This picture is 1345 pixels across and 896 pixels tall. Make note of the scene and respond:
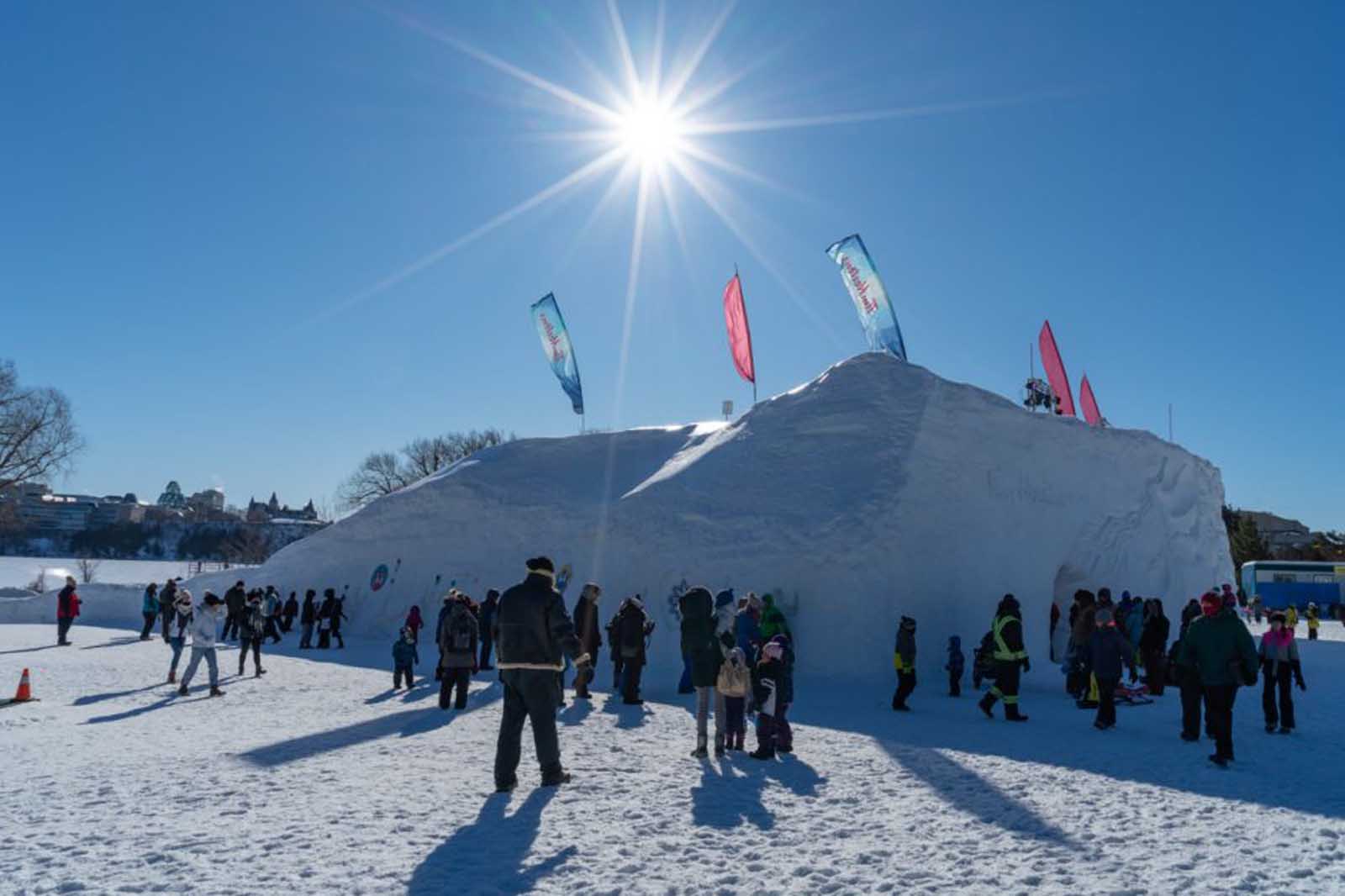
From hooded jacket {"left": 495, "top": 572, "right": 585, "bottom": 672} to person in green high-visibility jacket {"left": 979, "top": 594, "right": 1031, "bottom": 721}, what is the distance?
6.57 m

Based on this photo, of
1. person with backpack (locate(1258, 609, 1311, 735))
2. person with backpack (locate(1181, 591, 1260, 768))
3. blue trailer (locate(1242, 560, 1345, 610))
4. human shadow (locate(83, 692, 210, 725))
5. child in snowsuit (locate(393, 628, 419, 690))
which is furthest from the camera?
blue trailer (locate(1242, 560, 1345, 610))

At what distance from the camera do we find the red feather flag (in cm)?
2455

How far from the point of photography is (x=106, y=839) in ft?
18.0

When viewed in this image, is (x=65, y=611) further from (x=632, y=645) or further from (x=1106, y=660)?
(x=1106, y=660)

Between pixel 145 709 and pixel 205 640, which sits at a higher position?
A: pixel 205 640

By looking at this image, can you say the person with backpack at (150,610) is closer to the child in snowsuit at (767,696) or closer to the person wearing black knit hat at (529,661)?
the person wearing black knit hat at (529,661)

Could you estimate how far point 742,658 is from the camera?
28.9 ft

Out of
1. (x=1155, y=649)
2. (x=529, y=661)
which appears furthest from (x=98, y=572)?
(x=1155, y=649)

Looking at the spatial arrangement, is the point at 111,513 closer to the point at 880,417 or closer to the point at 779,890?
the point at 880,417

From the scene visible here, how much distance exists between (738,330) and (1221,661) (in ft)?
56.9

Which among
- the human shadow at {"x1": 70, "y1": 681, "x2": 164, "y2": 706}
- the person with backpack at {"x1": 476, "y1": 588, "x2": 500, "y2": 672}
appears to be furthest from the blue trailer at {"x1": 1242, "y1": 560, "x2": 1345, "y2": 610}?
the human shadow at {"x1": 70, "y1": 681, "x2": 164, "y2": 706}

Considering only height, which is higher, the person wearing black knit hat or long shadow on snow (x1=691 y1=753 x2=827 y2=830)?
the person wearing black knit hat

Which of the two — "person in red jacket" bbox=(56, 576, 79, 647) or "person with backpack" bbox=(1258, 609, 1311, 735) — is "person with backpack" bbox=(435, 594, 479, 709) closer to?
"person with backpack" bbox=(1258, 609, 1311, 735)

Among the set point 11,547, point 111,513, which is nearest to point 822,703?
point 11,547
